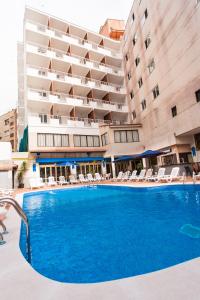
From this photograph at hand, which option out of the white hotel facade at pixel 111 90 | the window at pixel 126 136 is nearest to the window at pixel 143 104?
the white hotel facade at pixel 111 90

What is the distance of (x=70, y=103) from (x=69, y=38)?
10.5m

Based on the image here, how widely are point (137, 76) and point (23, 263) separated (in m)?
29.3

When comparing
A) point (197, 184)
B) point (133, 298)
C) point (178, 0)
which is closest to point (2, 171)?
point (197, 184)

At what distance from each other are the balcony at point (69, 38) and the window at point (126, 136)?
548 inches

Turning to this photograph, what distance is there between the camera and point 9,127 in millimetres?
65188

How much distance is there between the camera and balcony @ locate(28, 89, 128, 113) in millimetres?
26172

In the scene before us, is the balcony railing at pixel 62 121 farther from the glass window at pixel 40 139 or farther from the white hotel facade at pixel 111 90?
the glass window at pixel 40 139

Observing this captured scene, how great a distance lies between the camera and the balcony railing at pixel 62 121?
82.6 ft

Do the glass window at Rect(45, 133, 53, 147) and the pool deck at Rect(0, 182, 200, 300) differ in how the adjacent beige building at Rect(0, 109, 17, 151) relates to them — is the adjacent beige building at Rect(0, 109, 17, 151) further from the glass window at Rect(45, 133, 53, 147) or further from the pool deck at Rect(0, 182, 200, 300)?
the pool deck at Rect(0, 182, 200, 300)

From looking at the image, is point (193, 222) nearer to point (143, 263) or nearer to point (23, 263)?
point (143, 263)

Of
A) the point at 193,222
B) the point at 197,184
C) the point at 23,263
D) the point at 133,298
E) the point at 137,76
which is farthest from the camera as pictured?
the point at 137,76

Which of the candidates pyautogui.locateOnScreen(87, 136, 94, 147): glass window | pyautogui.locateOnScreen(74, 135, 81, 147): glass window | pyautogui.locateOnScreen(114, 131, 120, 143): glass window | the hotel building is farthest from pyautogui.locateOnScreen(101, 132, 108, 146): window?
pyautogui.locateOnScreen(74, 135, 81, 147): glass window

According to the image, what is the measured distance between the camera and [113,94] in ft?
105

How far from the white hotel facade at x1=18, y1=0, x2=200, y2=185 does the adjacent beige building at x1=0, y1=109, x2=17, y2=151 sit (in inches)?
1266
